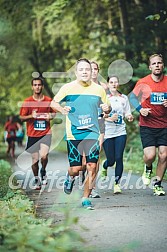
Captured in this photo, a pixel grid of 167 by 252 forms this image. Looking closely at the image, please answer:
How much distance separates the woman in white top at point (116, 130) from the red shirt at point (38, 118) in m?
1.61

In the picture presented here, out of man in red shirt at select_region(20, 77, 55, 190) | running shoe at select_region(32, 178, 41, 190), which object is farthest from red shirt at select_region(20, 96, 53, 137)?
running shoe at select_region(32, 178, 41, 190)

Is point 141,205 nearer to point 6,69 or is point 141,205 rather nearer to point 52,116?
point 52,116

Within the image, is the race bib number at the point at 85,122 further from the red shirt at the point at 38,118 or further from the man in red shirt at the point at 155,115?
the red shirt at the point at 38,118

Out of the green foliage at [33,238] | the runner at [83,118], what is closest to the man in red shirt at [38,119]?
the runner at [83,118]

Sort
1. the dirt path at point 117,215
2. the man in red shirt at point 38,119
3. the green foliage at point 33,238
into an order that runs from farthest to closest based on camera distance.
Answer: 1. the man in red shirt at point 38,119
2. the dirt path at point 117,215
3. the green foliage at point 33,238

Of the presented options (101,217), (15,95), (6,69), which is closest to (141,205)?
(101,217)

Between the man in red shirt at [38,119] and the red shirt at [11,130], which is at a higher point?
the man in red shirt at [38,119]

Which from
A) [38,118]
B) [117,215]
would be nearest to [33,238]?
[117,215]

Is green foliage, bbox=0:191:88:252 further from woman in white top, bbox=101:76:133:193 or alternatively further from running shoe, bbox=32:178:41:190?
running shoe, bbox=32:178:41:190

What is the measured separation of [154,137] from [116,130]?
85cm

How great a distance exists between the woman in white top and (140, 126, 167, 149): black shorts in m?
0.51

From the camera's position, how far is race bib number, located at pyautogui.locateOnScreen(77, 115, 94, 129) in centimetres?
917

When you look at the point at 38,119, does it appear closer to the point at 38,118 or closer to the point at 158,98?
the point at 38,118

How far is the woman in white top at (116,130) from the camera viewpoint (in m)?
11.2
